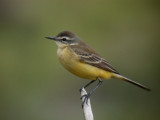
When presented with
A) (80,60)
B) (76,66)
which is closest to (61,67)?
(80,60)

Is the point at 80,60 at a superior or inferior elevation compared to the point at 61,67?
superior

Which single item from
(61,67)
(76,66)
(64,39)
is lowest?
(61,67)

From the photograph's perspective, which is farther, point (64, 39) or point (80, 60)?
point (64, 39)

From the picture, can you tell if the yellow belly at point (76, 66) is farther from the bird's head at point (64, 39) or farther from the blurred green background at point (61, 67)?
the blurred green background at point (61, 67)

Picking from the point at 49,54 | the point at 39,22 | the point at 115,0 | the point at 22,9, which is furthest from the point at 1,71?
the point at 115,0

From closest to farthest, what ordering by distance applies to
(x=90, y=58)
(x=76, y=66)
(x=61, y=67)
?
1. (x=76, y=66)
2. (x=90, y=58)
3. (x=61, y=67)

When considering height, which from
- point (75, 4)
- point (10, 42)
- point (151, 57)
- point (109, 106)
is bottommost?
point (109, 106)

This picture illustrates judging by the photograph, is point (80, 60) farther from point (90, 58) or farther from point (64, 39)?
point (64, 39)

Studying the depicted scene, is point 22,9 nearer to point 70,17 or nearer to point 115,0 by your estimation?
point 70,17
